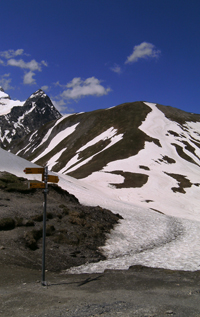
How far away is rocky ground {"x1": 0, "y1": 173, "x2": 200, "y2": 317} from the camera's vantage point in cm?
785

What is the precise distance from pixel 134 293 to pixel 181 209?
35.5m

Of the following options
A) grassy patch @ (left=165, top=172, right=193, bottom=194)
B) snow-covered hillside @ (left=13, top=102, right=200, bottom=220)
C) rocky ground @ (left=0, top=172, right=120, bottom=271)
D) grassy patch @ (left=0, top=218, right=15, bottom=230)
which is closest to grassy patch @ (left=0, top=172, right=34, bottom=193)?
rocky ground @ (left=0, top=172, right=120, bottom=271)

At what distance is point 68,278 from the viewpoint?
11641 mm

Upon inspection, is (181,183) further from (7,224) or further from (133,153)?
(7,224)

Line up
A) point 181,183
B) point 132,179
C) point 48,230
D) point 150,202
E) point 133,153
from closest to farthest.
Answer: point 48,230 < point 150,202 < point 132,179 < point 181,183 < point 133,153

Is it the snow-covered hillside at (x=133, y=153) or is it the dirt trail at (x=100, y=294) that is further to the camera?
the snow-covered hillside at (x=133, y=153)

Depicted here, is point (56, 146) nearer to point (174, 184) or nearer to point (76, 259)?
point (174, 184)

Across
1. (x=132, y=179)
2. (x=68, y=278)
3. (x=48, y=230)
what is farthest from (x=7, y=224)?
(x=132, y=179)

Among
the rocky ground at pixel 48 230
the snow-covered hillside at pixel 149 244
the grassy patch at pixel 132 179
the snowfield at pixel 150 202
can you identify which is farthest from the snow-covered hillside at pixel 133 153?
the rocky ground at pixel 48 230

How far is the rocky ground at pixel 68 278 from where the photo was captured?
25.7 feet

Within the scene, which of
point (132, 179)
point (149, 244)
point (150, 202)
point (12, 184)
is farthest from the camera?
point (132, 179)

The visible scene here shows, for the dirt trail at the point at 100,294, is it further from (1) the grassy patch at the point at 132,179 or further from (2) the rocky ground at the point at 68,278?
(1) the grassy patch at the point at 132,179

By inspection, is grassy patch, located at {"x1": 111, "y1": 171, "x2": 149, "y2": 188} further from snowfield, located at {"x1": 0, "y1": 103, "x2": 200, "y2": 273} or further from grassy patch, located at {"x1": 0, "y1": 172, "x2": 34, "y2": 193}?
Result: grassy patch, located at {"x1": 0, "y1": 172, "x2": 34, "y2": 193}

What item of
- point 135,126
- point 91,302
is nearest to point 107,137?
point 135,126
